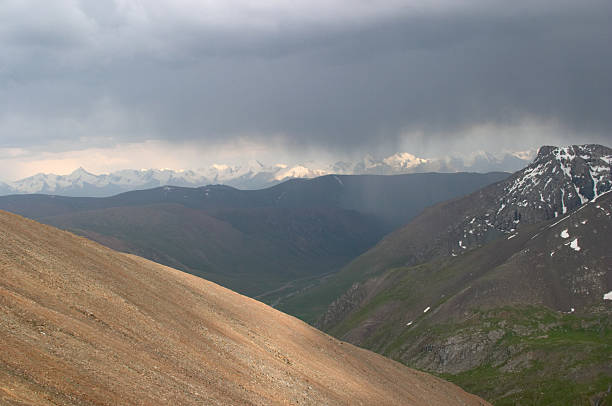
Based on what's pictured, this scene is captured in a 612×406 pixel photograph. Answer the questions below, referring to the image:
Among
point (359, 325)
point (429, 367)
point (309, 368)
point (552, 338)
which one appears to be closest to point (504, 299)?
point (552, 338)

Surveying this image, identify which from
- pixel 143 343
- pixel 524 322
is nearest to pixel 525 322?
pixel 524 322

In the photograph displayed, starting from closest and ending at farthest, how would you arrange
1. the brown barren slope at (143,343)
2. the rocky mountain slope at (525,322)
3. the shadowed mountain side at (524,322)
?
the brown barren slope at (143,343) → the rocky mountain slope at (525,322) → the shadowed mountain side at (524,322)

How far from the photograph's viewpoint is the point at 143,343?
41688mm

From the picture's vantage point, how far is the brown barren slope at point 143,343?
99.3ft

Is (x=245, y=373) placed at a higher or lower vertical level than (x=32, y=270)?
lower

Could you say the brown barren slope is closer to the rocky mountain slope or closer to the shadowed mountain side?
the shadowed mountain side

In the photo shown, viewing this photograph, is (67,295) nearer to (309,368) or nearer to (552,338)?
(309,368)

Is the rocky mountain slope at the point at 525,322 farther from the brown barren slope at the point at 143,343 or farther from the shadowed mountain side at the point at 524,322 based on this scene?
the brown barren slope at the point at 143,343

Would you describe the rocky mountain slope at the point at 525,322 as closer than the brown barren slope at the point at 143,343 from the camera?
No

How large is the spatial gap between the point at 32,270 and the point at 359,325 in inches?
6420

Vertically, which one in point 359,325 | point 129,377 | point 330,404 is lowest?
point 359,325

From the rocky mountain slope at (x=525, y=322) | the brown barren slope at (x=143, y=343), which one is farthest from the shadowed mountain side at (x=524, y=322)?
the brown barren slope at (x=143, y=343)

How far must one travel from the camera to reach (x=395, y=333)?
171625 mm

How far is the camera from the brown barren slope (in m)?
30.3
